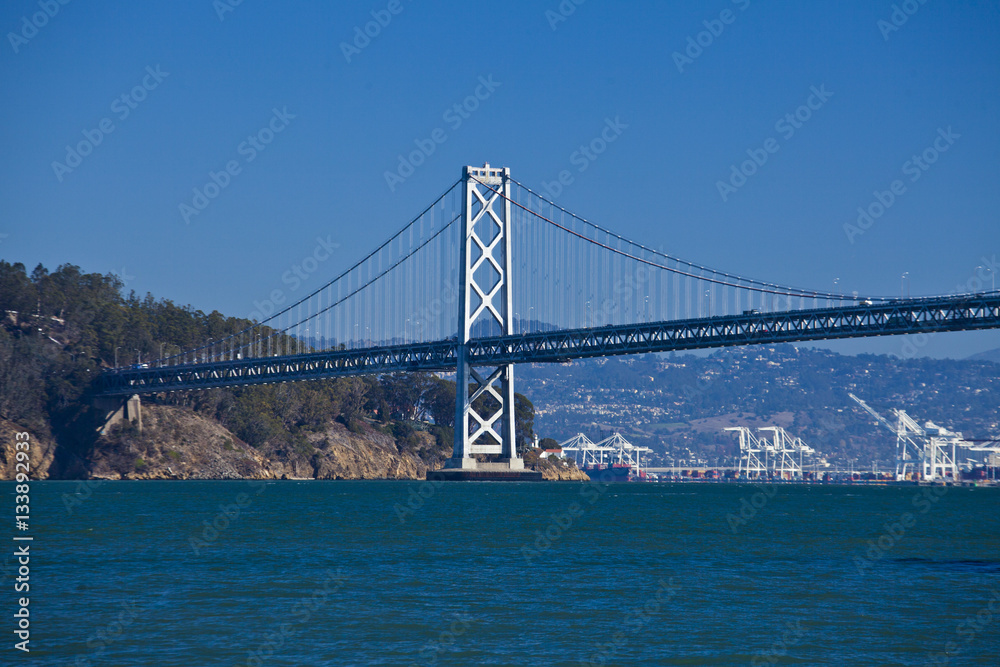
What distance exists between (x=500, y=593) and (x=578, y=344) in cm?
5501

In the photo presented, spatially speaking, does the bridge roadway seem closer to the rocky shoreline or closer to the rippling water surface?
the rocky shoreline

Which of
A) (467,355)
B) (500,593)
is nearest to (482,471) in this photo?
(467,355)

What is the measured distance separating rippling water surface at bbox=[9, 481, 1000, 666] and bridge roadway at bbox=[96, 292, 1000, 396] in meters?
23.9

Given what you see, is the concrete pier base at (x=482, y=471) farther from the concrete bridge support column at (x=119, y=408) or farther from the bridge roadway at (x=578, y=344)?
the concrete bridge support column at (x=119, y=408)

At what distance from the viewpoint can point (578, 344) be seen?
252 feet

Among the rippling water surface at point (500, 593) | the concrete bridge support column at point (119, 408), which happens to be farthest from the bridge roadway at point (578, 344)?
the rippling water surface at point (500, 593)

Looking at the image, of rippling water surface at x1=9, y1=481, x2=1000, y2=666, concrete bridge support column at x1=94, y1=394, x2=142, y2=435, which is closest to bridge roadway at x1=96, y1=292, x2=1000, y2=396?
concrete bridge support column at x1=94, y1=394, x2=142, y2=435

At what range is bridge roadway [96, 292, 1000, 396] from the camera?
63406mm

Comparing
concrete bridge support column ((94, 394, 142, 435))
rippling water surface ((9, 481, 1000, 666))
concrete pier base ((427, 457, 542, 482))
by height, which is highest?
concrete bridge support column ((94, 394, 142, 435))

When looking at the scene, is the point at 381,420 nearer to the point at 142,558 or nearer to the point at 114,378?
the point at 114,378

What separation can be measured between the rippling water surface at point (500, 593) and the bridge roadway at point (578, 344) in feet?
78.5

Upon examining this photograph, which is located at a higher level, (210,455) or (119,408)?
(119,408)

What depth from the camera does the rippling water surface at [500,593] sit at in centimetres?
1683

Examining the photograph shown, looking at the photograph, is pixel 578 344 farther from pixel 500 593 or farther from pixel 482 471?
pixel 500 593
